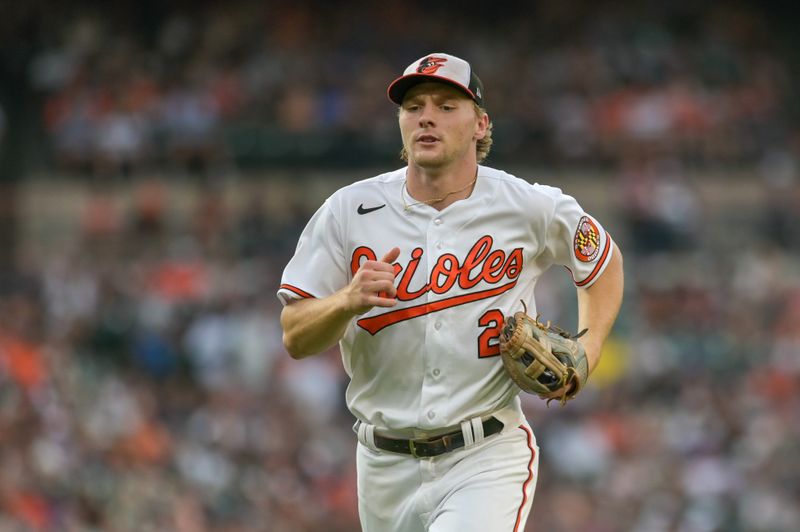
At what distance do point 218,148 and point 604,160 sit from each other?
4330mm

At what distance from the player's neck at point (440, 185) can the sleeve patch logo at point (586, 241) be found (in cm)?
40

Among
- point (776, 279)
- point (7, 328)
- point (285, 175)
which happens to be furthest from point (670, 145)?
point (7, 328)

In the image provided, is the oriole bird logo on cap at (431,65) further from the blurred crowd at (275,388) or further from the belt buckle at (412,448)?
the blurred crowd at (275,388)

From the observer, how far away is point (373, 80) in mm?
16062

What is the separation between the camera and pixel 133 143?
15.1 m

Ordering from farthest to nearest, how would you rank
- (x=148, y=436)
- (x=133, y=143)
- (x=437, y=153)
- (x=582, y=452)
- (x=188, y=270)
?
(x=133, y=143) → (x=188, y=270) → (x=582, y=452) → (x=148, y=436) → (x=437, y=153)

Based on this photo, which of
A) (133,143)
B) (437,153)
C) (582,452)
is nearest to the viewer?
(437,153)

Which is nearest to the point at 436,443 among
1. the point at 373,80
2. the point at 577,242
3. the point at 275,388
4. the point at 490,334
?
the point at 490,334

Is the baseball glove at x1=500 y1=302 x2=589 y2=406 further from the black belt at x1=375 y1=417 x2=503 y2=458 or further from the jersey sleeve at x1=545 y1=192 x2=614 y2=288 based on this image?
the jersey sleeve at x1=545 y1=192 x2=614 y2=288

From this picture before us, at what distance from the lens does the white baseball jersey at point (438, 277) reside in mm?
4586

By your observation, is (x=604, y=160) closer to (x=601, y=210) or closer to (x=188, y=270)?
(x=601, y=210)

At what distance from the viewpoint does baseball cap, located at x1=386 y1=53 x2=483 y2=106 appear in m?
4.55

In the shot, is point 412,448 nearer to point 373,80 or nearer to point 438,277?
point 438,277

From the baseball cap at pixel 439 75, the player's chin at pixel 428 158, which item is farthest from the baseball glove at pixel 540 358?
the baseball cap at pixel 439 75
